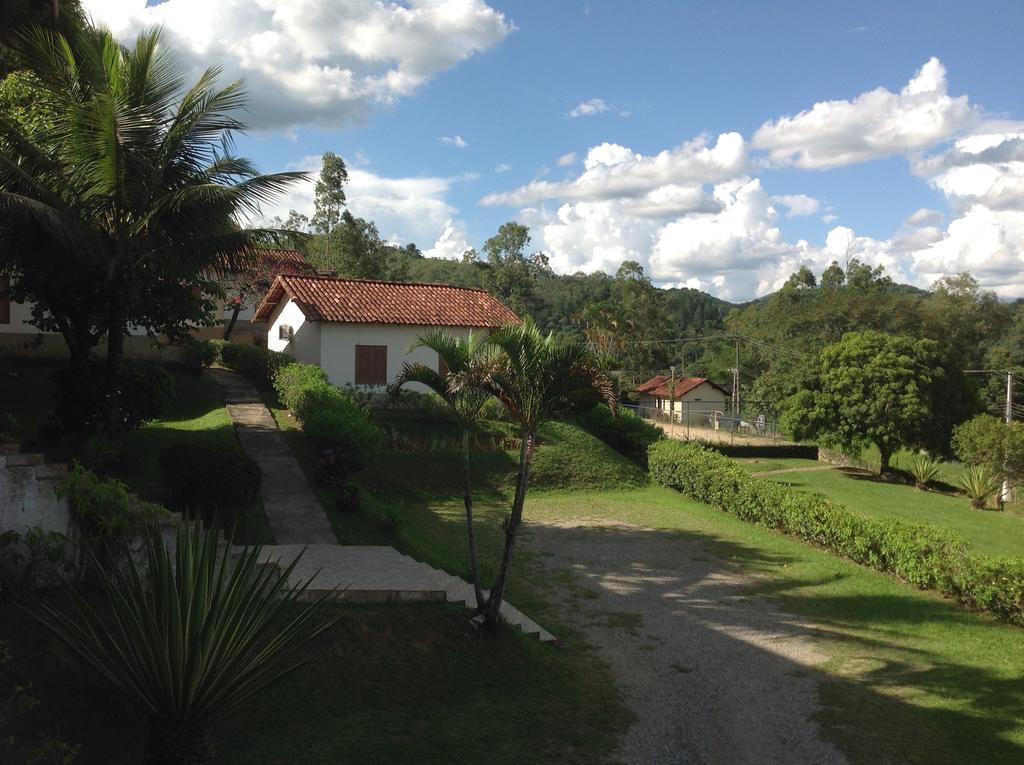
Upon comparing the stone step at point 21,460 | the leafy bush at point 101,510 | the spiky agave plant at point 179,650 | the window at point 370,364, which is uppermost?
the window at point 370,364

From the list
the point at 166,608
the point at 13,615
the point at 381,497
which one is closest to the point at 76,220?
the point at 13,615

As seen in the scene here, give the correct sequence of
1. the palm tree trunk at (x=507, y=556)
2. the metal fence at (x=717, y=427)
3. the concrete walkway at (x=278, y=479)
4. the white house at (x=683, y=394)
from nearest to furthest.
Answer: the palm tree trunk at (x=507, y=556) → the concrete walkway at (x=278, y=479) → the metal fence at (x=717, y=427) → the white house at (x=683, y=394)

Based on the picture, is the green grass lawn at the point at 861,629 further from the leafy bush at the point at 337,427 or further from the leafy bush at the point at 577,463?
the leafy bush at the point at 577,463

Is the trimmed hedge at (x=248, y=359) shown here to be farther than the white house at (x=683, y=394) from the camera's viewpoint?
No

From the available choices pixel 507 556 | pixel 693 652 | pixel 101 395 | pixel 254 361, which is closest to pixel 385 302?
pixel 254 361

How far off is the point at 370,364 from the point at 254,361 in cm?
344

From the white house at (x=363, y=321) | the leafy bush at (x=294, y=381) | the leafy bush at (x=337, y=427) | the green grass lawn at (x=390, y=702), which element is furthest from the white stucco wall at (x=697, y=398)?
the green grass lawn at (x=390, y=702)

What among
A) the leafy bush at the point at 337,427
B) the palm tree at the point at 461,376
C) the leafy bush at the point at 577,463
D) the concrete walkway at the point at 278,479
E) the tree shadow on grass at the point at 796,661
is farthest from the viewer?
the leafy bush at the point at 577,463

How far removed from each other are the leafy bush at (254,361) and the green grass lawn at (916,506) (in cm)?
1531

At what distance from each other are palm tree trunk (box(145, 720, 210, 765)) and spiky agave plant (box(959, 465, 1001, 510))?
23641 millimetres

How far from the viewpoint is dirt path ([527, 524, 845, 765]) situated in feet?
21.8

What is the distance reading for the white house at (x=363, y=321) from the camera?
884 inches

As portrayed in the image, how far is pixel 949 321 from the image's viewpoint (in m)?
49.0

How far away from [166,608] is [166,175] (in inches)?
328
